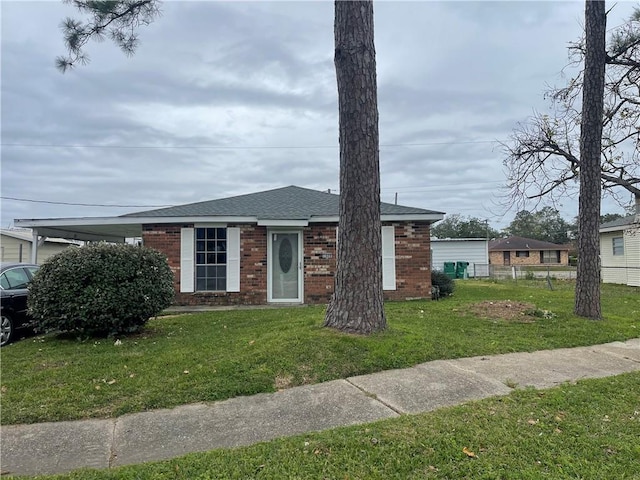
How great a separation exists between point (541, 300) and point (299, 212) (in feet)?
23.0

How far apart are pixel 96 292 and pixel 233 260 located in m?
4.89

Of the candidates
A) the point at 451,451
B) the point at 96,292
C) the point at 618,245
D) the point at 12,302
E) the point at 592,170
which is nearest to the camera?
the point at 451,451

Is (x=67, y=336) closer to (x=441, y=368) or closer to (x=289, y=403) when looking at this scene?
(x=289, y=403)

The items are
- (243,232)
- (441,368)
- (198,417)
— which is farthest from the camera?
(243,232)

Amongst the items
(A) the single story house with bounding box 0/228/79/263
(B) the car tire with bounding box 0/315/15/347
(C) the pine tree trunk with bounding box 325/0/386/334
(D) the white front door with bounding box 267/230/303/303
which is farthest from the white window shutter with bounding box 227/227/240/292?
(A) the single story house with bounding box 0/228/79/263

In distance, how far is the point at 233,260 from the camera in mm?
11570

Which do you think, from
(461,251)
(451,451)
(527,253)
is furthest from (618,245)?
(527,253)

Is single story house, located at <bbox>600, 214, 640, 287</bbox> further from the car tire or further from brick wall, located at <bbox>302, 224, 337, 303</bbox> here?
the car tire

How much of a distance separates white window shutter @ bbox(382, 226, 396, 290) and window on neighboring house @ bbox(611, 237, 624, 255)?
14.0m

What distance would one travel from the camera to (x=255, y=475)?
2.70 meters

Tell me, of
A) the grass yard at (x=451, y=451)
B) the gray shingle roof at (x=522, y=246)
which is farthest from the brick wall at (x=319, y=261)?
the gray shingle roof at (x=522, y=246)

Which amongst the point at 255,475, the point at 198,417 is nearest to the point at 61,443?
the point at 198,417

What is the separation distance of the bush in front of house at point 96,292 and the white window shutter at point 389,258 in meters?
6.15

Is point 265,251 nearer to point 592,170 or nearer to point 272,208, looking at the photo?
point 272,208
